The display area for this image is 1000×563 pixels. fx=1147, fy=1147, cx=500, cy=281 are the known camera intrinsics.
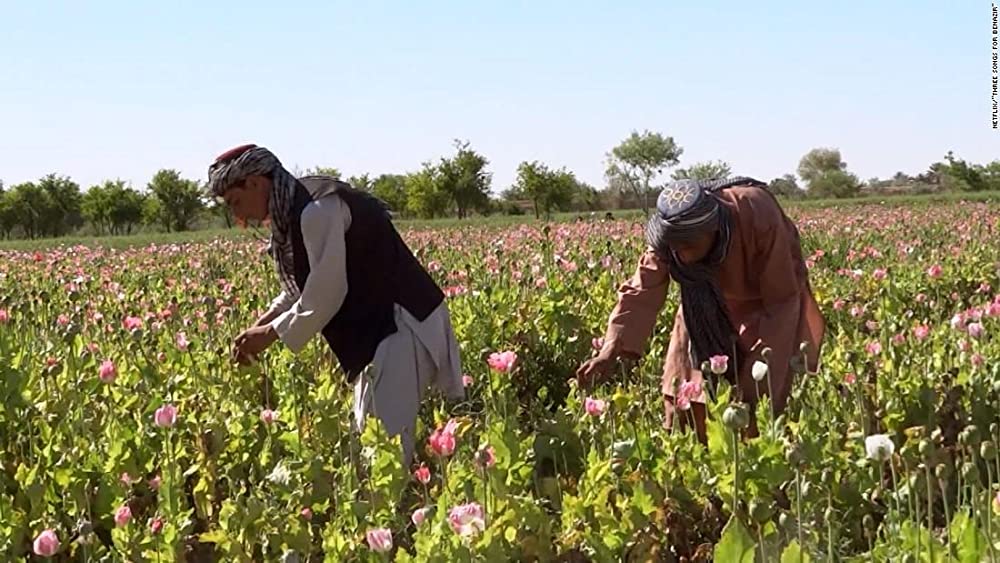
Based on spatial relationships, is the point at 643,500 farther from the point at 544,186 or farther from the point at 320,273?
the point at 544,186

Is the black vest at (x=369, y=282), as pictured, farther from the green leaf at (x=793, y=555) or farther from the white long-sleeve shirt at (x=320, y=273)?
the green leaf at (x=793, y=555)

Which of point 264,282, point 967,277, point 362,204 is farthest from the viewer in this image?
point 264,282

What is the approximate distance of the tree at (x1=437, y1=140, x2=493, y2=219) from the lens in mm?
66312

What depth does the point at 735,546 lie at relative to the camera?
6.29ft

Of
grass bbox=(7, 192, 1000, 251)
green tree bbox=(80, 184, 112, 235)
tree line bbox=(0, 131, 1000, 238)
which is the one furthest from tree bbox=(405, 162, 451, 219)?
grass bbox=(7, 192, 1000, 251)

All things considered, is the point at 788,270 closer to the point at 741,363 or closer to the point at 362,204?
the point at 741,363

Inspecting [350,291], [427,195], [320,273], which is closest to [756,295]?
[350,291]

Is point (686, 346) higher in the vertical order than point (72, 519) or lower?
higher

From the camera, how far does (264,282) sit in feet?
27.2

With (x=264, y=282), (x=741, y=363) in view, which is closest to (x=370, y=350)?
(x=741, y=363)

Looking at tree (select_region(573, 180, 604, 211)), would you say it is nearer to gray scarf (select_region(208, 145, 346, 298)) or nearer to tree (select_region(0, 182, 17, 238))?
tree (select_region(0, 182, 17, 238))

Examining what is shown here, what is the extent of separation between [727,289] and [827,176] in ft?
276

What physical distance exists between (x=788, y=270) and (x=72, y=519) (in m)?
2.35

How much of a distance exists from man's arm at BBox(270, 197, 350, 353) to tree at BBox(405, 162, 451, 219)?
6276 centimetres
